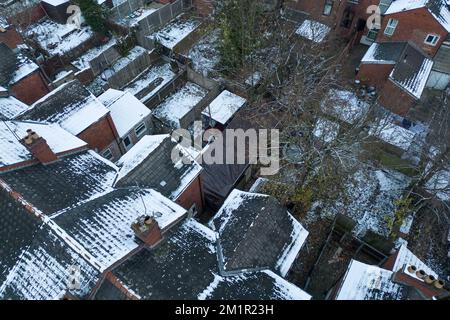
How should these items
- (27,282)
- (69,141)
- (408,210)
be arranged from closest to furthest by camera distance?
(27,282) < (69,141) < (408,210)

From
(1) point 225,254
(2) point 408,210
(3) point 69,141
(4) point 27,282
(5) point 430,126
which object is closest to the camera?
(4) point 27,282

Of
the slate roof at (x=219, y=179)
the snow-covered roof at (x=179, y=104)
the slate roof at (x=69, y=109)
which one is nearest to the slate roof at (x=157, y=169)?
the slate roof at (x=219, y=179)

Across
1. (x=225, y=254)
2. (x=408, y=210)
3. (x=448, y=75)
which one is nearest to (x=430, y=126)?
(x=448, y=75)

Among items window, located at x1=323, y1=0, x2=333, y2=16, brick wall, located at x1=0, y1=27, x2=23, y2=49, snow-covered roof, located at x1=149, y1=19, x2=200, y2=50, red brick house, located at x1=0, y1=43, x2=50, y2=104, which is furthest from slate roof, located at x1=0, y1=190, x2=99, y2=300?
window, located at x1=323, y1=0, x2=333, y2=16

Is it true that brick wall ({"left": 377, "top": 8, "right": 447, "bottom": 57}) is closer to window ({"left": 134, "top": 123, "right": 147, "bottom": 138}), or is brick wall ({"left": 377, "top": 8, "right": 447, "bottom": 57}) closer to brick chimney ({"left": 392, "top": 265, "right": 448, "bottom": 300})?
brick chimney ({"left": 392, "top": 265, "right": 448, "bottom": 300})

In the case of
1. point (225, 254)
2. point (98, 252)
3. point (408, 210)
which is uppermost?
point (98, 252)

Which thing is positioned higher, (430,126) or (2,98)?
(2,98)

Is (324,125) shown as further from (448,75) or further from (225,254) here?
(448,75)

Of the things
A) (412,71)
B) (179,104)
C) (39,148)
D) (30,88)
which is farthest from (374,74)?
(30,88)

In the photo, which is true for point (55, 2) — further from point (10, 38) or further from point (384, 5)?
point (384, 5)
